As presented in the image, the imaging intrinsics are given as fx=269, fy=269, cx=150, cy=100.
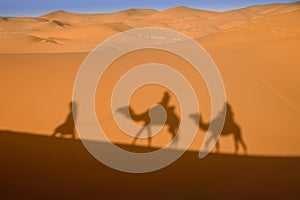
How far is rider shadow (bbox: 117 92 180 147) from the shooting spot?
6041mm

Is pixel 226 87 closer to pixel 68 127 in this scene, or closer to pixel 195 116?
pixel 195 116

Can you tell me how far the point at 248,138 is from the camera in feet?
18.9

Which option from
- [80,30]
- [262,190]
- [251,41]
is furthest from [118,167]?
[80,30]

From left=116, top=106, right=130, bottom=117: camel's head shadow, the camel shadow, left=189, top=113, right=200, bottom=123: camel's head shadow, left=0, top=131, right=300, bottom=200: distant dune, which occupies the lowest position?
left=0, top=131, right=300, bottom=200: distant dune

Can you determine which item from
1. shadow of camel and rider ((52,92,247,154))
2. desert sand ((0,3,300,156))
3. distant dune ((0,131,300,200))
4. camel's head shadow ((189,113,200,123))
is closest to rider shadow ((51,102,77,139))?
shadow of camel and rider ((52,92,247,154))

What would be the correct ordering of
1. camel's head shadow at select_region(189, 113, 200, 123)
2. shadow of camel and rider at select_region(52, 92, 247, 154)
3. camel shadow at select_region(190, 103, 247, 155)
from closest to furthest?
camel shadow at select_region(190, 103, 247, 155), shadow of camel and rider at select_region(52, 92, 247, 154), camel's head shadow at select_region(189, 113, 200, 123)

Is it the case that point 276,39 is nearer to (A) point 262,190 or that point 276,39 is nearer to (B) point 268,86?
(B) point 268,86

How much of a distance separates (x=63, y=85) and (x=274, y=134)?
5.38 meters

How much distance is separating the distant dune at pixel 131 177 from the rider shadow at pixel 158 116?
0.86m

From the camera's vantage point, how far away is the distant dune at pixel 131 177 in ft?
12.9

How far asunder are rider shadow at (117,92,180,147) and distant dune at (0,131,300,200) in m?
0.86

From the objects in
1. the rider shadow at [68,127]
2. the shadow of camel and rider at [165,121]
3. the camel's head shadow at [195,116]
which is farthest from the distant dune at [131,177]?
the camel's head shadow at [195,116]

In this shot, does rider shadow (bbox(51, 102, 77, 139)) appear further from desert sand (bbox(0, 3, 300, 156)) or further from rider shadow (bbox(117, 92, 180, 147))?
rider shadow (bbox(117, 92, 180, 147))

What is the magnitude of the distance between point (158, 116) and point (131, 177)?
2.20 metres
